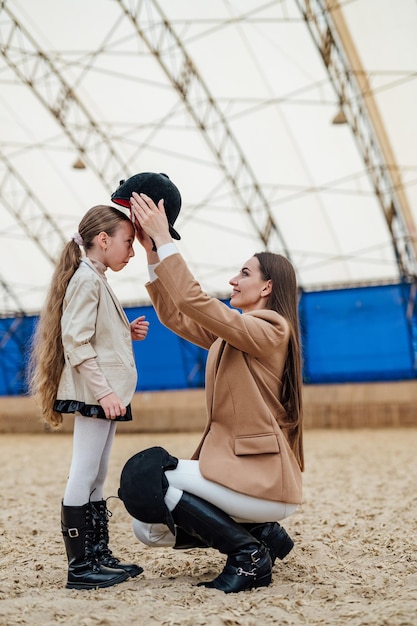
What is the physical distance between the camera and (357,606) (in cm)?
233

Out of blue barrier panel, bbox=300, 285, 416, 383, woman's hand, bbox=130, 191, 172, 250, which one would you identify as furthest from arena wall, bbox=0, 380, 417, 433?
woman's hand, bbox=130, 191, 172, 250

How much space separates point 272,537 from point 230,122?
987 centimetres

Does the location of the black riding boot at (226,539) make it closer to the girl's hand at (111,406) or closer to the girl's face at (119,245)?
the girl's hand at (111,406)

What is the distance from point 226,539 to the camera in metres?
2.49

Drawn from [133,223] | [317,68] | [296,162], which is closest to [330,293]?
[296,162]

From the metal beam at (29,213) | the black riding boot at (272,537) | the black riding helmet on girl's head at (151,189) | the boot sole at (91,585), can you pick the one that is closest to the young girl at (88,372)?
the boot sole at (91,585)

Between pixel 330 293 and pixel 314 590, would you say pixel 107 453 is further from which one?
pixel 330 293

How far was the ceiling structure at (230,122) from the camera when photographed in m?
10.3

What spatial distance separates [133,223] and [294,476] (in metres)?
1.10

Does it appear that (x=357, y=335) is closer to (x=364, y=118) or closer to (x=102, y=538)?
(x=364, y=118)

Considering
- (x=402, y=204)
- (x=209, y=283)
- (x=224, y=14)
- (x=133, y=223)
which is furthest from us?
(x=209, y=283)

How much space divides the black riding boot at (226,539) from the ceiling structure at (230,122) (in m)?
8.43

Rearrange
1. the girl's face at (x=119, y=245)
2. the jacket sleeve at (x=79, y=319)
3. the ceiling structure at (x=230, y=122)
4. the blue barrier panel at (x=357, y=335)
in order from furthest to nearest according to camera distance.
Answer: the blue barrier panel at (x=357, y=335) → the ceiling structure at (x=230, y=122) → the girl's face at (x=119, y=245) → the jacket sleeve at (x=79, y=319)

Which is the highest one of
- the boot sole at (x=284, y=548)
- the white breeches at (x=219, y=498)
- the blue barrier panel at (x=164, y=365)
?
the blue barrier panel at (x=164, y=365)
